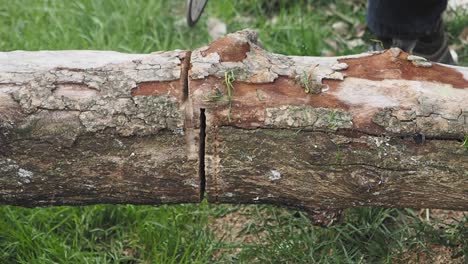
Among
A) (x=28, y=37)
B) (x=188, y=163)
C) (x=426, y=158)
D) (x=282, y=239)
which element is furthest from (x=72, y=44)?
(x=426, y=158)

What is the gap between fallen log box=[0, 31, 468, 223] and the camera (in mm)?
1578

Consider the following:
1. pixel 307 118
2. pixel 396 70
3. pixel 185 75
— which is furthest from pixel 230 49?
pixel 396 70

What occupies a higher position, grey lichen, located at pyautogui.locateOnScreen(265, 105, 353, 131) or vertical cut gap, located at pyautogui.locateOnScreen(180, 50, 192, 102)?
vertical cut gap, located at pyautogui.locateOnScreen(180, 50, 192, 102)

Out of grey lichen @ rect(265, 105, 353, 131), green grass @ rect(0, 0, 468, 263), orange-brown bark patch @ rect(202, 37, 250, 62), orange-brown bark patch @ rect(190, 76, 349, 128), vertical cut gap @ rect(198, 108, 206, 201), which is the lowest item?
green grass @ rect(0, 0, 468, 263)

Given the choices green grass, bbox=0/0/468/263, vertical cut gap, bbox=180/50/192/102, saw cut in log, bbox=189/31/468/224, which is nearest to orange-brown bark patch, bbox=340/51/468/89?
saw cut in log, bbox=189/31/468/224

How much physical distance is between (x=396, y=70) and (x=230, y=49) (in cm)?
34

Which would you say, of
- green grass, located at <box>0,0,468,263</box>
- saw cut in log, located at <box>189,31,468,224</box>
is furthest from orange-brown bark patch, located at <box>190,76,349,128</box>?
green grass, located at <box>0,0,468,263</box>

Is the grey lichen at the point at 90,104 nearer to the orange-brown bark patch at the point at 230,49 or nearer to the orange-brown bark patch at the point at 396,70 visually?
the orange-brown bark patch at the point at 230,49

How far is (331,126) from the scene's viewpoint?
1569mm

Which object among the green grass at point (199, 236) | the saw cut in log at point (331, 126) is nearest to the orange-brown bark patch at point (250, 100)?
the saw cut in log at point (331, 126)

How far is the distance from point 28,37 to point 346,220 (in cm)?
144

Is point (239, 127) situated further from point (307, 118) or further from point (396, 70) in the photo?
point (396, 70)

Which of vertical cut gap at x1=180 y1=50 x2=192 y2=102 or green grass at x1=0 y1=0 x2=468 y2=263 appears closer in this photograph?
vertical cut gap at x1=180 y1=50 x2=192 y2=102

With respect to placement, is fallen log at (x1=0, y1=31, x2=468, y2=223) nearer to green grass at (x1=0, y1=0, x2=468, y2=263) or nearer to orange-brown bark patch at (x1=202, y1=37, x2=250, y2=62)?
orange-brown bark patch at (x1=202, y1=37, x2=250, y2=62)
